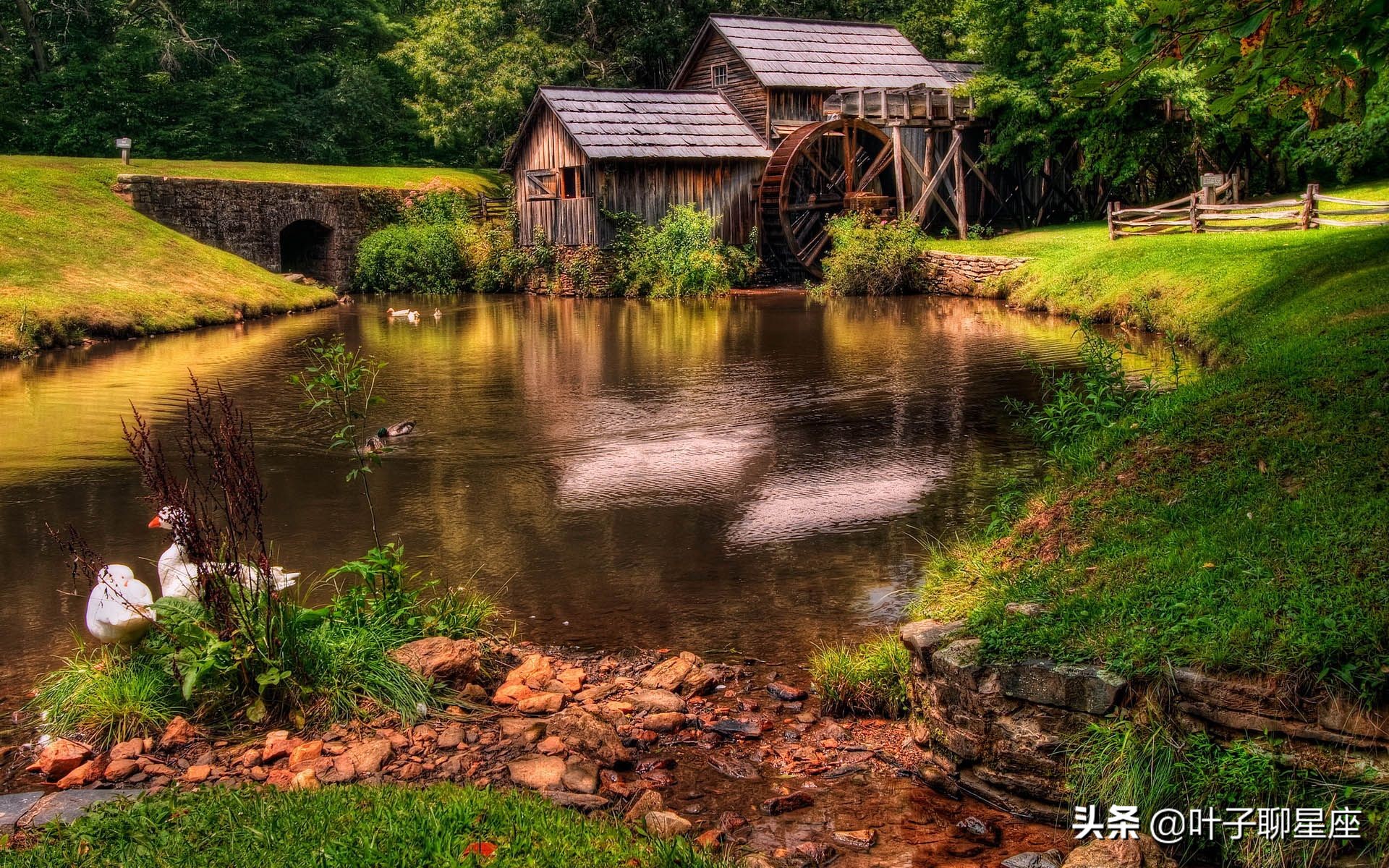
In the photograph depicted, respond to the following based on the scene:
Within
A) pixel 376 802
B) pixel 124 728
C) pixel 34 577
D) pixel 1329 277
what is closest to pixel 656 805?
pixel 376 802

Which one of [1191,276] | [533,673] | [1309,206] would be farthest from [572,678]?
[1309,206]

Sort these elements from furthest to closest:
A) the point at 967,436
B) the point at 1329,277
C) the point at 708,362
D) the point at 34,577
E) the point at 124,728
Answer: the point at 708,362 → the point at 1329,277 → the point at 967,436 → the point at 34,577 → the point at 124,728

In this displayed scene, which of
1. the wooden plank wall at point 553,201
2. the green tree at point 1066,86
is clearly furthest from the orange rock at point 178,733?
the green tree at point 1066,86

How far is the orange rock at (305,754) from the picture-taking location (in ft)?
18.0

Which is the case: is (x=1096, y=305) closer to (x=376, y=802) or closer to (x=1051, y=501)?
(x=1051, y=501)

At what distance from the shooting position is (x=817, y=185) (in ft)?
110

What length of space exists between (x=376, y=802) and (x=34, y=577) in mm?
5518

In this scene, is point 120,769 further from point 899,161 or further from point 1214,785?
point 899,161

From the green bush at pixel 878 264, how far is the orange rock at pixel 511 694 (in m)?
23.5

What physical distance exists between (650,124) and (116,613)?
27141 mm

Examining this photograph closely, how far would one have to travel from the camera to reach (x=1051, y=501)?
26.2ft

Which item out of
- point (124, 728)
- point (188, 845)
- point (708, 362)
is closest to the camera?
point (188, 845)

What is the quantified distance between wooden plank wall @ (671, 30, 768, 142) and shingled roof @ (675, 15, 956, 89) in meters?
0.32

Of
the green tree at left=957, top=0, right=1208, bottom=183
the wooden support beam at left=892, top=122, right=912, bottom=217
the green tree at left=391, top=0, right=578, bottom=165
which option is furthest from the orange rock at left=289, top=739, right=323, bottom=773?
the green tree at left=391, top=0, right=578, bottom=165
